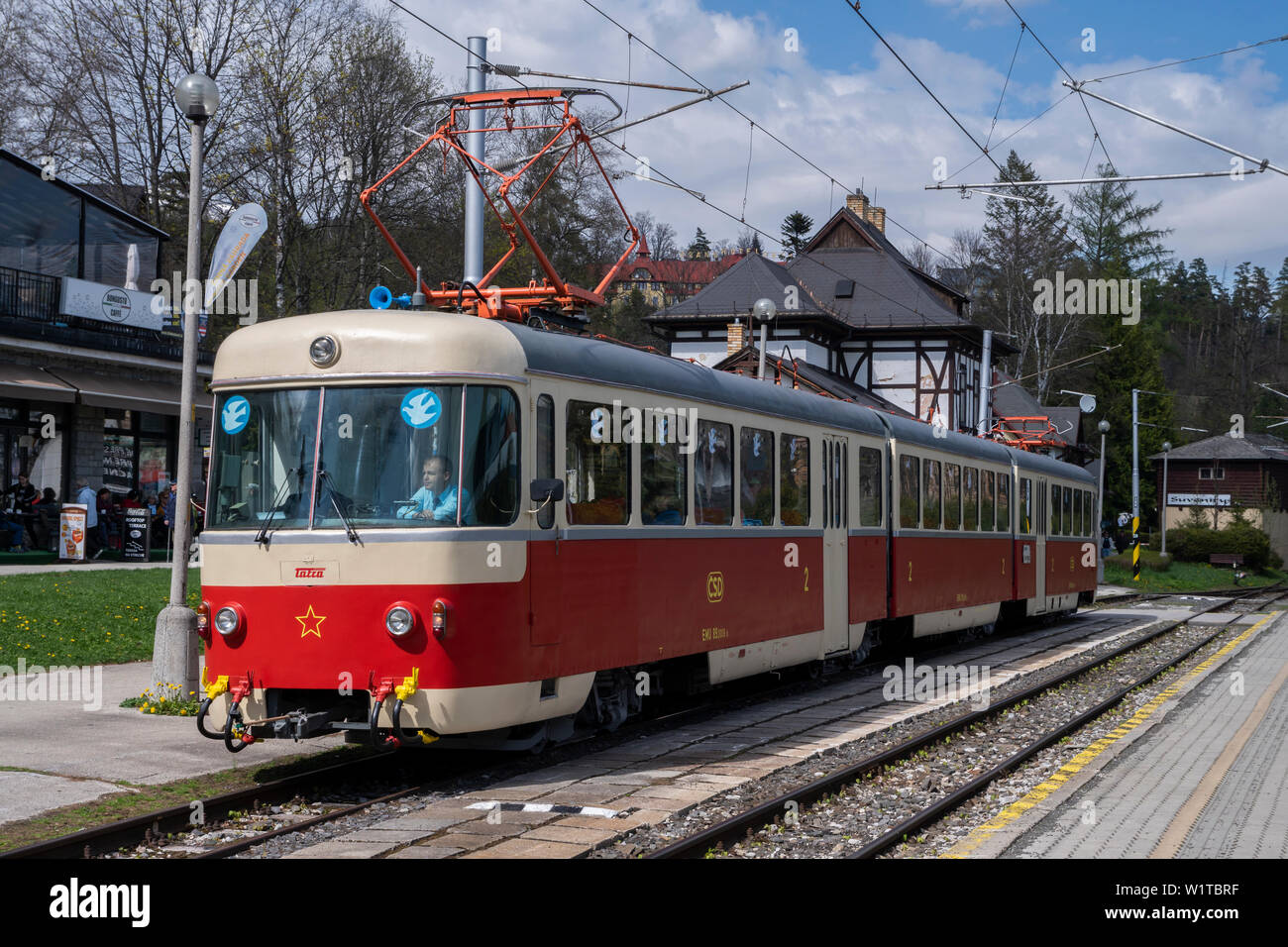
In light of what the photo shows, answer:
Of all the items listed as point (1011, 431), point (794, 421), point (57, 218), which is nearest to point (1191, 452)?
point (1011, 431)

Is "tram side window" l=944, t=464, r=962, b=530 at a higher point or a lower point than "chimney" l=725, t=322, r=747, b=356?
lower

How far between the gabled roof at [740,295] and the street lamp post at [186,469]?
34.9m

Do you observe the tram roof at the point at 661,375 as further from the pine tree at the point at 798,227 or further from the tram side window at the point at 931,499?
the pine tree at the point at 798,227

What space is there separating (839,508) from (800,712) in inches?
101

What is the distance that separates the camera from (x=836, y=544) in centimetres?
1482

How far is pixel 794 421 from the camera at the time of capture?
13820mm

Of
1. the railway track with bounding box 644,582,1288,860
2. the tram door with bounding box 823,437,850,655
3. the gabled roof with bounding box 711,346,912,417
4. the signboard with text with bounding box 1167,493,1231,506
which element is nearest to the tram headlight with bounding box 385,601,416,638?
the railway track with bounding box 644,582,1288,860

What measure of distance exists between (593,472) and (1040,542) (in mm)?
15882

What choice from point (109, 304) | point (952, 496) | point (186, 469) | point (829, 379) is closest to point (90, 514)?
point (109, 304)

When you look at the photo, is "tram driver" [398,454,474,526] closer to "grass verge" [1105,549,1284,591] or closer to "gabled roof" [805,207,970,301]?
"grass verge" [1105,549,1284,591]

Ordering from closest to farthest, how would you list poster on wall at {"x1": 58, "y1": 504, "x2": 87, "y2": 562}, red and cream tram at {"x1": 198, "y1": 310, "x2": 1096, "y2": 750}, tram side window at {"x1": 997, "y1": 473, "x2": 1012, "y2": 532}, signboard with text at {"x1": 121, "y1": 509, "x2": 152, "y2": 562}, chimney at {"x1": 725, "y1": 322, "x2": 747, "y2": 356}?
1. red and cream tram at {"x1": 198, "y1": 310, "x2": 1096, "y2": 750}
2. tram side window at {"x1": 997, "y1": 473, "x2": 1012, "y2": 532}
3. poster on wall at {"x1": 58, "y1": 504, "x2": 87, "y2": 562}
4. signboard with text at {"x1": 121, "y1": 509, "x2": 152, "y2": 562}
5. chimney at {"x1": 725, "y1": 322, "x2": 747, "y2": 356}

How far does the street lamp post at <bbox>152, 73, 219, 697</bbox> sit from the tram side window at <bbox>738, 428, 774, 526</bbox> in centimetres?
463

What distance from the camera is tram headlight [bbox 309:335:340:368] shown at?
29.8 ft

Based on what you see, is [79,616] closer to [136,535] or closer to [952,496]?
[136,535]
